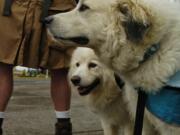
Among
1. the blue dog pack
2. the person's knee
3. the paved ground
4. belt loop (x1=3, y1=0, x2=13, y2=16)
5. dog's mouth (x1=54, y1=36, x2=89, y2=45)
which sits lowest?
the paved ground

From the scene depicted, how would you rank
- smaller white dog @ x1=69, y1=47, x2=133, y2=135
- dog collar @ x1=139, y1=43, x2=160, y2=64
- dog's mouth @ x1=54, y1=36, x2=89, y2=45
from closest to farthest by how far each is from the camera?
dog collar @ x1=139, y1=43, x2=160, y2=64 → dog's mouth @ x1=54, y1=36, x2=89, y2=45 → smaller white dog @ x1=69, y1=47, x2=133, y2=135

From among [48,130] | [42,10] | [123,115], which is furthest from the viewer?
[48,130]

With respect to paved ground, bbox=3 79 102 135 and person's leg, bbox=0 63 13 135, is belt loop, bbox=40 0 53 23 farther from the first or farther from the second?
paved ground, bbox=3 79 102 135

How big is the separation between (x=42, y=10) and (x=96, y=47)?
111cm

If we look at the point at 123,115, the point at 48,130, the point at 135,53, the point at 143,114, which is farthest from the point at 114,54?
the point at 48,130

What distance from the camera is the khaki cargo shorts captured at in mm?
4594

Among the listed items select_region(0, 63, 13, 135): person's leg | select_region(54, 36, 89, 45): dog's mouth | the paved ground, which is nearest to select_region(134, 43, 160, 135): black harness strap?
select_region(54, 36, 89, 45): dog's mouth

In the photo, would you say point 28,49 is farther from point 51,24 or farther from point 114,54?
point 114,54

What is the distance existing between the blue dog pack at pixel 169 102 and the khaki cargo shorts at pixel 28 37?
1.48 m

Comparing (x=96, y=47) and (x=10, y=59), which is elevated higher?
(x=96, y=47)

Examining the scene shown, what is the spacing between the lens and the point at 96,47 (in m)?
3.63

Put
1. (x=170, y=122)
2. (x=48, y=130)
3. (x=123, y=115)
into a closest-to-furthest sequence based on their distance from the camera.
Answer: (x=170, y=122) → (x=123, y=115) → (x=48, y=130)

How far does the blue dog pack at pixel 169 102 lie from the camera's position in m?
3.26

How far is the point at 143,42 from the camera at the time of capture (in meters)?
3.36
